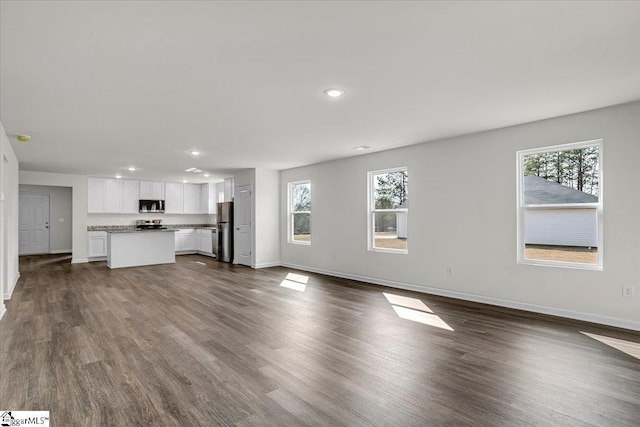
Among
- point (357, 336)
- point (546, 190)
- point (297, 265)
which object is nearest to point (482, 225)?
point (546, 190)

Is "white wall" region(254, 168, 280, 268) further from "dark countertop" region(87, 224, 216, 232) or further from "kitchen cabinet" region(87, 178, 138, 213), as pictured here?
"kitchen cabinet" region(87, 178, 138, 213)

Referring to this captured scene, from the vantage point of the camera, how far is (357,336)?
3350 millimetres

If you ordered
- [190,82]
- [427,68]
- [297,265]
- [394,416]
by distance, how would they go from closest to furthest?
[394,416], [427,68], [190,82], [297,265]

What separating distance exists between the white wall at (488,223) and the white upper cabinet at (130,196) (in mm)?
6612

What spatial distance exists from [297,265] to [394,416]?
5890mm

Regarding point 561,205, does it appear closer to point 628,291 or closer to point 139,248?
point 628,291

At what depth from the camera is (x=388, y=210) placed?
5914 mm

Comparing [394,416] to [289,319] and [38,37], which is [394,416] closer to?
[289,319]

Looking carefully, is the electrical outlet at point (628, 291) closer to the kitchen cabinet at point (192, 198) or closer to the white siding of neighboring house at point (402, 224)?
the white siding of neighboring house at point (402, 224)

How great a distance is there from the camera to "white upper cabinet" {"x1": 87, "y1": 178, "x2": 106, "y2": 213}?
926cm

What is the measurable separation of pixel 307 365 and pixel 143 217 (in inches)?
382

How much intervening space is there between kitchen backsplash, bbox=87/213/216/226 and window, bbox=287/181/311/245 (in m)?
4.66

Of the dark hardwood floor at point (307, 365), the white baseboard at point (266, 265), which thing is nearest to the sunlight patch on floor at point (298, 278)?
the white baseboard at point (266, 265)

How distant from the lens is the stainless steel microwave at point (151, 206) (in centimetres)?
1019
